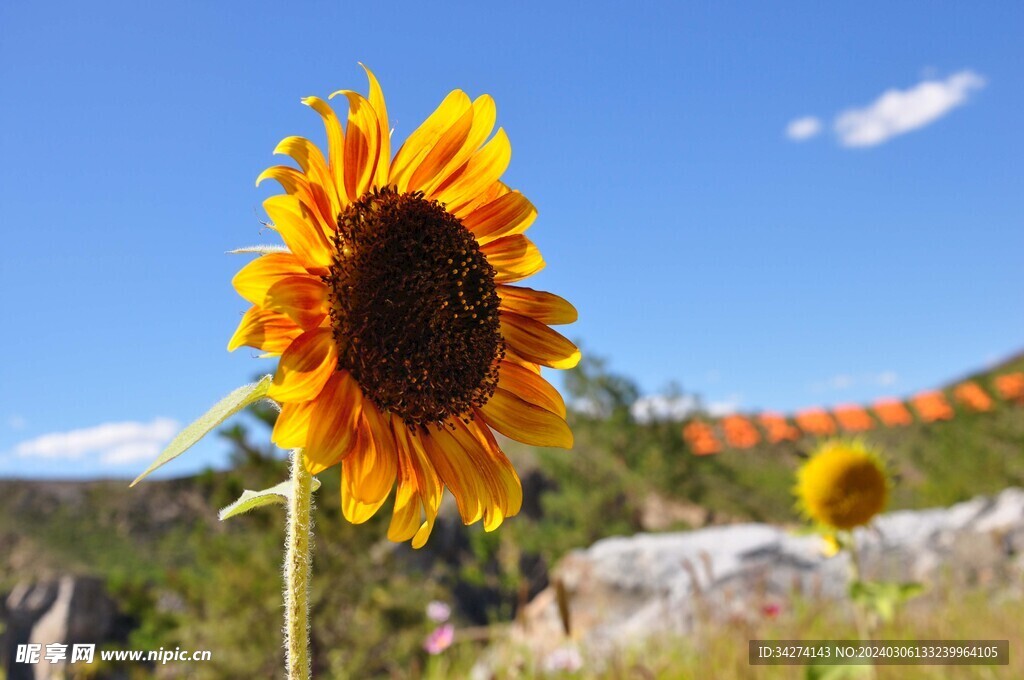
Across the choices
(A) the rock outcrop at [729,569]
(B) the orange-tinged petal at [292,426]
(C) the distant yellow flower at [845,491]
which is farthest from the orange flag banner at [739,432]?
(B) the orange-tinged petal at [292,426]

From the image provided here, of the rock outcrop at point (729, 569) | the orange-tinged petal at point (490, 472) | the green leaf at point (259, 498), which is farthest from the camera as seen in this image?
the rock outcrop at point (729, 569)

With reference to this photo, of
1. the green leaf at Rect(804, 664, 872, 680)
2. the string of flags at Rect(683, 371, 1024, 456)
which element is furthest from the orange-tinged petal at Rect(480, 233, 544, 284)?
the string of flags at Rect(683, 371, 1024, 456)

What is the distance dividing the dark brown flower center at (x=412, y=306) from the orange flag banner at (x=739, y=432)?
1596 cm

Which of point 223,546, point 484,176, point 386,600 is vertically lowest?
point 386,600

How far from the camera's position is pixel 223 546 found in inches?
214

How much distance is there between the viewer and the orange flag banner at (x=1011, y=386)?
16.9 meters

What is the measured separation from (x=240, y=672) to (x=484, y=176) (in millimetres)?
4384

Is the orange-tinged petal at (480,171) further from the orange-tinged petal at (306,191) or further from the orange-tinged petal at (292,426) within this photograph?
the orange-tinged petal at (292,426)

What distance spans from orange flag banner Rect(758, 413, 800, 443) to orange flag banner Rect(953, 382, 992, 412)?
320 cm

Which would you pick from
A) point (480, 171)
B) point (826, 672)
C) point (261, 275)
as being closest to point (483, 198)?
point (480, 171)

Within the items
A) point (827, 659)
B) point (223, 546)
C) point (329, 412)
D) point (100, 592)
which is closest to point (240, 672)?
point (223, 546)

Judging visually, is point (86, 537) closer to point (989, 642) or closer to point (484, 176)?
point (989, 642)

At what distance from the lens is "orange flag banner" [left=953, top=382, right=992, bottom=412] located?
16.4 metres

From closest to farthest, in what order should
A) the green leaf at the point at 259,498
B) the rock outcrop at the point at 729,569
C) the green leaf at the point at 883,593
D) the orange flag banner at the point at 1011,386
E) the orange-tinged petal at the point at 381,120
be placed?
the green leaf at the point at 259,498 < the orange-tinged petal at the point at 381,120 < the green leaf at the point at 883,593 < the rock outcrop at the point at 729,569 < the orange flag banner at the point at 1011,386
